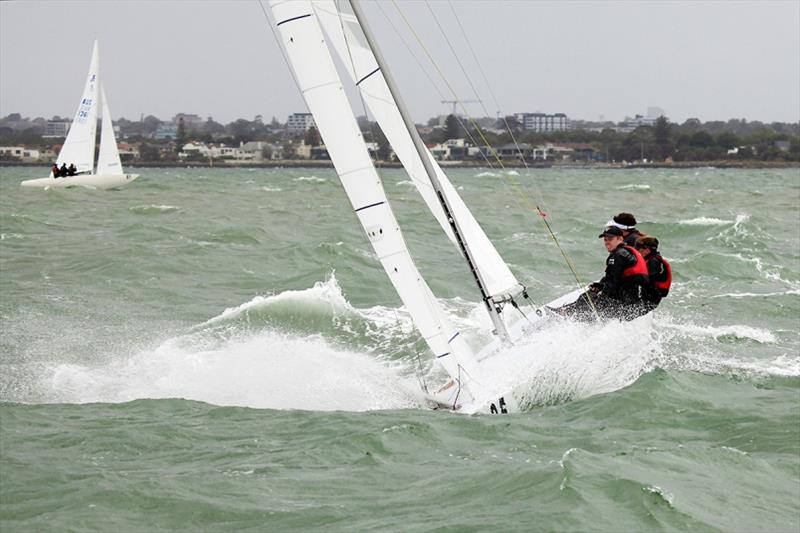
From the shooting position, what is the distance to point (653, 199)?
124 ft

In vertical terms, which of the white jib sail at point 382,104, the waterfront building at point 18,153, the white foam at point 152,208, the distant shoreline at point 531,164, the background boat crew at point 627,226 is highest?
the white jib sail at point 382,104

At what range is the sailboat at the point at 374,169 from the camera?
284 inches

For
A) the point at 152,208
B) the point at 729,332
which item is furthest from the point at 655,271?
the point at 152,208

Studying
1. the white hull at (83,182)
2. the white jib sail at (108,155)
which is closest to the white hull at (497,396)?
the white hull at (83,182)

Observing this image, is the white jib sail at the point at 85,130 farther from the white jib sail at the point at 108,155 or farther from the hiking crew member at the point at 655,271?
the hiking crew member at the point at 655,271

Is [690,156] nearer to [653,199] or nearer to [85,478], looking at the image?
[653,199]

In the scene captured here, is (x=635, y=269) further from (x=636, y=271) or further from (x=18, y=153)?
(x=18, y=153)

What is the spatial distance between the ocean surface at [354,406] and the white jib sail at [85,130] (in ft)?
76.6

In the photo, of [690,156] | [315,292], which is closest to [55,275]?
[315,292]

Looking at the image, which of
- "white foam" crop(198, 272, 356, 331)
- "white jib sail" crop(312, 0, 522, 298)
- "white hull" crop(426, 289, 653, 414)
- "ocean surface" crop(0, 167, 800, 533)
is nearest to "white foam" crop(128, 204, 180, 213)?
"ocean surface" crop(0, 167, 800, 533)

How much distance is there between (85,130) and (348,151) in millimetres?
33542

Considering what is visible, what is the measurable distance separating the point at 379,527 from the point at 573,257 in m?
13.3

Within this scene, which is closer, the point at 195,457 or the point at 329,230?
the point at 195,457

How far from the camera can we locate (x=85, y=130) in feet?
128
